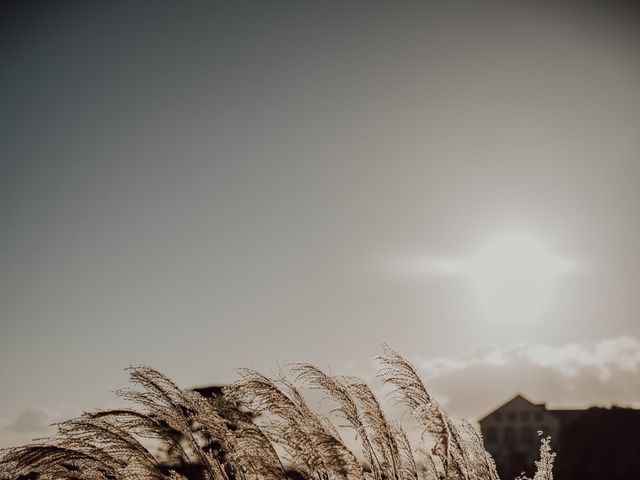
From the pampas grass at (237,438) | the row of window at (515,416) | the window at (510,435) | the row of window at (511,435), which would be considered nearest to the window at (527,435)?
the row of window at (511,435)

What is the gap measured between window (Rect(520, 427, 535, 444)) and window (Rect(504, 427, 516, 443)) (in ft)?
2.75

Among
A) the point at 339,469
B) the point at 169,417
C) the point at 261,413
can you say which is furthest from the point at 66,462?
Answer: the point at 339,469

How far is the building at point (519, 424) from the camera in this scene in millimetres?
63031

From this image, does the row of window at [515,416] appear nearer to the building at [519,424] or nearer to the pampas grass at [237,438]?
the building at [519,424]

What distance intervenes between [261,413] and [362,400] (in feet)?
4.16

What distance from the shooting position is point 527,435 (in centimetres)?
6384

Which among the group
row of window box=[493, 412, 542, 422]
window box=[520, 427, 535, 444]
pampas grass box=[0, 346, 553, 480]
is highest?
row of window box=[493, 412, 542, 422]

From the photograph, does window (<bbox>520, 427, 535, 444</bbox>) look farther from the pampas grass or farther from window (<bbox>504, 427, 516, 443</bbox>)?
the pampas grass

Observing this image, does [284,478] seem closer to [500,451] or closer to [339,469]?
[339,469]

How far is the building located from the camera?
207 feet

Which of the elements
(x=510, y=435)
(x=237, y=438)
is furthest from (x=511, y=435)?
(x=237, y=438)

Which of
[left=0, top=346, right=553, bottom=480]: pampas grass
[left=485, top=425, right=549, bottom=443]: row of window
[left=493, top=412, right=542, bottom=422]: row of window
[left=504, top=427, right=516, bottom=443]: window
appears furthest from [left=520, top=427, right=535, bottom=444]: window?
[left=0, top=346, right=553, bottom=480]: pampas grass

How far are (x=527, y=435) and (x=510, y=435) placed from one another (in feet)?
5.89

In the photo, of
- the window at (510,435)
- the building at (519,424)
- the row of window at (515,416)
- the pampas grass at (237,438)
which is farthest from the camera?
the row of window at (515,416)
